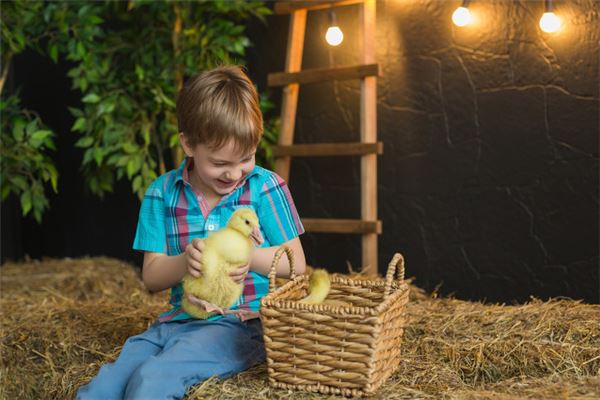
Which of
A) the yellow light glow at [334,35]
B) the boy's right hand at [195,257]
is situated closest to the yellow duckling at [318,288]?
the boy's right hand at [195,257]

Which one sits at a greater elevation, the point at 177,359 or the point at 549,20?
the point at 549,20

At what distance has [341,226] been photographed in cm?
385

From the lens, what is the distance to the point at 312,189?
420cm

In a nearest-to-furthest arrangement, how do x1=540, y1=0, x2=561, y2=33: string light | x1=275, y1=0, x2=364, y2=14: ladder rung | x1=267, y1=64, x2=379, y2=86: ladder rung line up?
1. x1=540, y1=0, x2=561, y2=33: string light
2. x1=267, y1=64, x2=379, y2=86: ladder rung
3. x1=275, y1=0, x2=364, y2=14: ladder rung

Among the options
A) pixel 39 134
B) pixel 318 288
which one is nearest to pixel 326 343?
pixel 318 288

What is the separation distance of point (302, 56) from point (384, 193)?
927 mm

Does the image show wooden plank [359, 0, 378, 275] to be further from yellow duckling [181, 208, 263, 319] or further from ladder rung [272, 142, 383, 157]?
Answer: yellow duckling [181, 208, 263, 319]

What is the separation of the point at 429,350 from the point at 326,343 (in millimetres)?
615

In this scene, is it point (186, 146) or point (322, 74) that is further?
point (322, 74)

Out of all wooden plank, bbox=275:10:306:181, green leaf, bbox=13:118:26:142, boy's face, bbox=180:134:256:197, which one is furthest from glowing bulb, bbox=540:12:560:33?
green leaf, bbox=13:118:26:142

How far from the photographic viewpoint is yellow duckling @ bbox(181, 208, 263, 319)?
6.41ft

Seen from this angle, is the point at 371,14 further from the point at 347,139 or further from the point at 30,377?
the point at 30,377

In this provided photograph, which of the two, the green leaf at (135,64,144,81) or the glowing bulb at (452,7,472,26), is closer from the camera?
the glowing bulb at (452,7,472,26)

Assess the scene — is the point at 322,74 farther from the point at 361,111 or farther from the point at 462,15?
the point at 462,15
